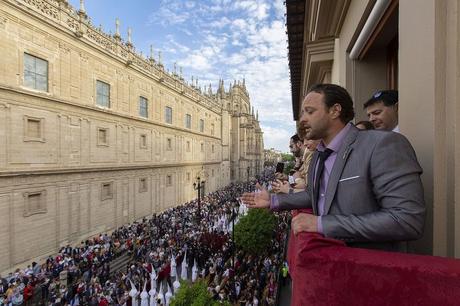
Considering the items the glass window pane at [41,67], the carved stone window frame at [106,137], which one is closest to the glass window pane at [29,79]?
the glass window pane at [41,67]

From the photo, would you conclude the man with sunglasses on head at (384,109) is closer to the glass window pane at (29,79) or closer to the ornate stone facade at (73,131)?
the ornate stone facade at (73,131)

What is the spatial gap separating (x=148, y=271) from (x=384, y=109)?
42.4 ft

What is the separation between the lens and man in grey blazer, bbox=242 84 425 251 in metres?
1.05

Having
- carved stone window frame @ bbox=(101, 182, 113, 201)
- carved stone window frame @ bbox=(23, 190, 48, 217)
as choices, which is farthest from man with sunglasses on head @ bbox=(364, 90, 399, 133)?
carved stone window frame @ bbox=(101, 182, 113, 201)

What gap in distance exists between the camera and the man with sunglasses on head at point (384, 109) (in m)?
2.24

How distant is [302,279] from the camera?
1018 millimetres

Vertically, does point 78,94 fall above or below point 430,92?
above

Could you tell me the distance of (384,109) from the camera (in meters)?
2.25

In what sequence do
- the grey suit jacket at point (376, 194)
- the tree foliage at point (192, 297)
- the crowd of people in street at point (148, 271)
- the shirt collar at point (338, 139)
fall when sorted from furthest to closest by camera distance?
A: the crowd of people in street at point (148, 271) < the tree foliage at point (192, 297) < the shirt collar at point (338, 139) < the grey suit jacket at point (376, 194)

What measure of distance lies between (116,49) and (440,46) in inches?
958

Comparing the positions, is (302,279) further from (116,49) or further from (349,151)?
(116,49)

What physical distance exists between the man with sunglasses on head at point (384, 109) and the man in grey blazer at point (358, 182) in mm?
930

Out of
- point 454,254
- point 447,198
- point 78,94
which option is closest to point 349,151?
point 447,198

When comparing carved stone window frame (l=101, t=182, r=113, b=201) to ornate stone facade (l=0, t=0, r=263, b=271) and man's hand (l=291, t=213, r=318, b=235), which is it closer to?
ornate stone facade (l=0, t=0, r=263, b=271)
